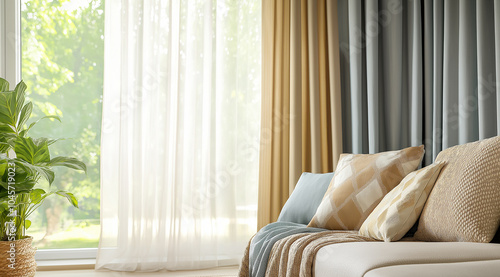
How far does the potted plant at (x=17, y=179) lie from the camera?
237 centimetres

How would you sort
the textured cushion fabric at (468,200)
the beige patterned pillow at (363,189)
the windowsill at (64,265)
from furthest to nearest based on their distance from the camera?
1. the windowsill at (64,265)
2. the beige patterned pillow at (363,189)
3. the textured cushion fabric at (468,200)

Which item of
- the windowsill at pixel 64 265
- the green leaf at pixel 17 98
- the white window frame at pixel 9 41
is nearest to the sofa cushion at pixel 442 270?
the green leaf at pixel 17 98

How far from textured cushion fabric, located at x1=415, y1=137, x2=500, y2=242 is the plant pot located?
1.98m

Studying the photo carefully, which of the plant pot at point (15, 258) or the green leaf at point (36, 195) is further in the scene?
the green leaf at point (36, 195)

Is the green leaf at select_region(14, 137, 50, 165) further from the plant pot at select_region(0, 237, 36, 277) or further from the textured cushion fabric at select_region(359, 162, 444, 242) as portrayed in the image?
the textured cushion fabric at select_region(359, 162, 444, 242)

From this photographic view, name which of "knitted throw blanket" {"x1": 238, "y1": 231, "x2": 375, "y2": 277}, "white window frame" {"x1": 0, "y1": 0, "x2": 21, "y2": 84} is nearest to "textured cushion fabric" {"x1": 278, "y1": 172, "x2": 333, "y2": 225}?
"knitted throw blanket" {"x1": 238, "y1": 231, "x2": 375, "y2": 277}

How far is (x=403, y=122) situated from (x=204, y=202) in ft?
4.67

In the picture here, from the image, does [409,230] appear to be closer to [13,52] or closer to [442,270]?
[442,270]

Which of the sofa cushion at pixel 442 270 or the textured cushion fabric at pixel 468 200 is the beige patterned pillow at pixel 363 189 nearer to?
the textured cushion fabric at pixel 468 200

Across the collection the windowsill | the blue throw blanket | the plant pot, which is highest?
the blue throw blanket

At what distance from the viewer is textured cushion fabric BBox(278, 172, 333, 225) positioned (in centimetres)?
243

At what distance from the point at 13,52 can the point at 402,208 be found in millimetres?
2801

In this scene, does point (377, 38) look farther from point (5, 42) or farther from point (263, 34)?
point (5, 42)

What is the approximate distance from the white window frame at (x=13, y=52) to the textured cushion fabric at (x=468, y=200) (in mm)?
2376
